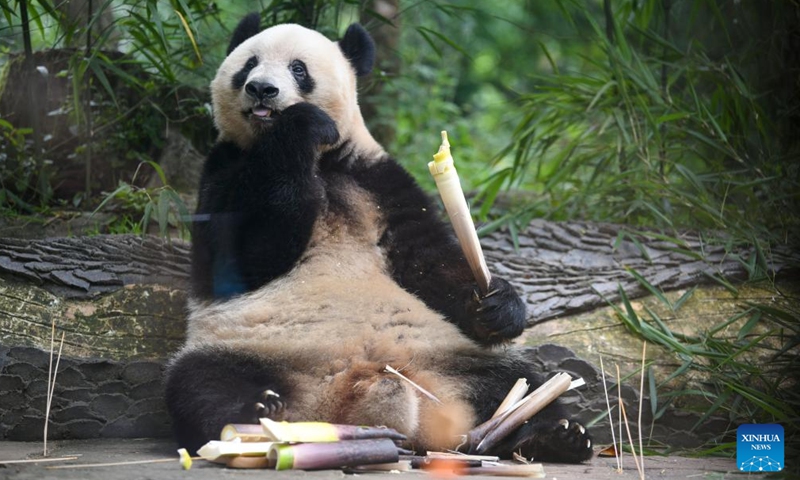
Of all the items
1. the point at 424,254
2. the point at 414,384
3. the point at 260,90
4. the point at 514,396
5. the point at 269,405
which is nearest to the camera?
the point at 269,405

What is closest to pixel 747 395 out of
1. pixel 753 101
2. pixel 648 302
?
pixel 648 302

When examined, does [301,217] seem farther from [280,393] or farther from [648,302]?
[648,302]

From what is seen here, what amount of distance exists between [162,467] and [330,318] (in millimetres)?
779

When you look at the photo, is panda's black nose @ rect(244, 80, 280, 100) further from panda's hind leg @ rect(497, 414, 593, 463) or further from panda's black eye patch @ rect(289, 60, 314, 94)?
panda's hind leg @ rect(497, 414, 593, 463)

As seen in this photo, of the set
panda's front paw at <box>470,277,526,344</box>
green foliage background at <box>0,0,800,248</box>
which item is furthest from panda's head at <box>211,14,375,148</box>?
panda's front paw at <box>470,277,526,344</box>

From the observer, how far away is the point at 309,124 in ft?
9.68

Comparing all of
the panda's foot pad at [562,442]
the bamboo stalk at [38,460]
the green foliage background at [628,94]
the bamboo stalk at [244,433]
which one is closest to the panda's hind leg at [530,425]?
the panda's foot pad at [562,442]

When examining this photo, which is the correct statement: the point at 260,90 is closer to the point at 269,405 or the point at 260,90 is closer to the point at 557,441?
the point at 269,405

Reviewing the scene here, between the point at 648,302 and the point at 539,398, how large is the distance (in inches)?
49.6

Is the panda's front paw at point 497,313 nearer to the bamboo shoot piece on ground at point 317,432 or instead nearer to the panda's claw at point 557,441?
the panda's claw at point 557,441

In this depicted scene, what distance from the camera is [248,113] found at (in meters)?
3.09

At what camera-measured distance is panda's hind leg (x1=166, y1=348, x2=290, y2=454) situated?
8.32ft

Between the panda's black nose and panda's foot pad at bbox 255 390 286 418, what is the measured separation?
Result: 1043mm

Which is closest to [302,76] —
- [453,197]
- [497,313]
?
[453,197]
